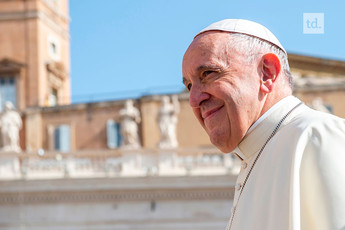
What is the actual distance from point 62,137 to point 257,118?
2808 centimetres

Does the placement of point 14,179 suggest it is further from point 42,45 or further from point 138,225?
point 42,45

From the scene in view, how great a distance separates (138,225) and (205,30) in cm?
1900

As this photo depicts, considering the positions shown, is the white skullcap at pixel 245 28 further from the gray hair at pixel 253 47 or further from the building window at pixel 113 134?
the building window at pixel 113 134

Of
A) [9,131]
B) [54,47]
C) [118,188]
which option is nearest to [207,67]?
[118,188]

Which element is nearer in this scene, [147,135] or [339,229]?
[339,229]

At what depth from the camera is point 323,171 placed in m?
2.05

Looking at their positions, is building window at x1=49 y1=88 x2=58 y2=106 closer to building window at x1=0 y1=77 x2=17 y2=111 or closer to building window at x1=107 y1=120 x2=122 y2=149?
building window at x1=0 y1=77 x2=17 y2=111

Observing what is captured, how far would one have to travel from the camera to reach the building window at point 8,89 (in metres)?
33.0

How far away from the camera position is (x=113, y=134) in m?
29.9

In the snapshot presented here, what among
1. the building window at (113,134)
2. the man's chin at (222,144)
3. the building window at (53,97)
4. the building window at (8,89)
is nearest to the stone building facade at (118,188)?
the building window at (113,134)

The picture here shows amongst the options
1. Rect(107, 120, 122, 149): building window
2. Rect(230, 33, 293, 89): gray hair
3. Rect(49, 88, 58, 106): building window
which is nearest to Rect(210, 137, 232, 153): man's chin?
Rect(230, 33, 293, 89): gray hair

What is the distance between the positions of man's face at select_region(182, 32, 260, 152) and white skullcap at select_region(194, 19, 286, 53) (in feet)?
0.08

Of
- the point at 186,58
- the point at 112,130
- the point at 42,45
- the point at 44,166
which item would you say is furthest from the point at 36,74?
Answer: the point at 186,58

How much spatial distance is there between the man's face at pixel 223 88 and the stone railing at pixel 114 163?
18.8m
